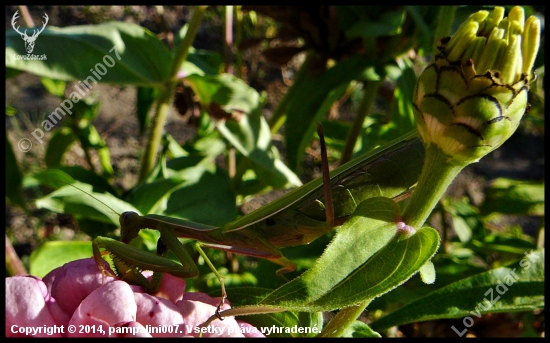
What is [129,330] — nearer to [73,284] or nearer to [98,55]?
[73,284]

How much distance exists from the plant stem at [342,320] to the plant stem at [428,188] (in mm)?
90

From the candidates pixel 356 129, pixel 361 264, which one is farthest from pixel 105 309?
pixel 356 129

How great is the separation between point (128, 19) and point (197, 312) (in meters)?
1.59

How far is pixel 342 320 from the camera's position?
0.48 m

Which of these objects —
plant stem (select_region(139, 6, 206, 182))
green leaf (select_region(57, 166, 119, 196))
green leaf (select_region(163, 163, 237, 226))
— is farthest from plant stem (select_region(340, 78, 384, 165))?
green leaf (select_region(57, 166, 119, 196))

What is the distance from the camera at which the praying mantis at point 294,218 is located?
1.77ft

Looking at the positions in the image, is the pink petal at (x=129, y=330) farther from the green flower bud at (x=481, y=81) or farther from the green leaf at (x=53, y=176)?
the green leaf at (x=53, y=176)

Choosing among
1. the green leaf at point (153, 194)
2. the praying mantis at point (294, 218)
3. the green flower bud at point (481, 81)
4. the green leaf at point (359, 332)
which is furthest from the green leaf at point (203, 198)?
the green flower bud at point (481, 81)

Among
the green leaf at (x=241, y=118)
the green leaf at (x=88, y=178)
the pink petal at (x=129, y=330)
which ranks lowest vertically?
the pink petal at (x=129, y=330)

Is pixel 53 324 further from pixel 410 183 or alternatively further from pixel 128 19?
pixel 128 19

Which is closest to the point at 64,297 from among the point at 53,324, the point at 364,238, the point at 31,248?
the point at 53,324

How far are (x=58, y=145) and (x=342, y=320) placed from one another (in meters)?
0.93

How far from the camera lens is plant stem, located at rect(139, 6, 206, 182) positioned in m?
0.85

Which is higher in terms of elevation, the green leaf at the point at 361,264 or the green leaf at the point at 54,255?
the green leaf at the point at 54,255
